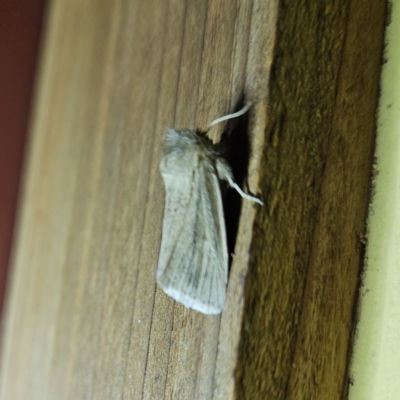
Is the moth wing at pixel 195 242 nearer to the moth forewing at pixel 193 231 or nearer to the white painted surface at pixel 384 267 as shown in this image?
the moth forewing at pixel 193 231

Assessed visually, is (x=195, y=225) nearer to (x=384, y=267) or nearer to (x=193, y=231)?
(x=193, y=231)

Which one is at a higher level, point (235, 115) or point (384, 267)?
point (235, 115)

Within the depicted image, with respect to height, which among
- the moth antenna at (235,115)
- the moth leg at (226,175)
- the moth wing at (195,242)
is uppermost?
the moth antenna at (235,115)

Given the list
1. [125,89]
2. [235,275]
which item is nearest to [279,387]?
[235,275]

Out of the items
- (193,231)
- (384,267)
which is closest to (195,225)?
(193,231)

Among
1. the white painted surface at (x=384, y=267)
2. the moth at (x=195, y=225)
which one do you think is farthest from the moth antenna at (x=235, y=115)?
the white painted surface at (x=384, y=267)

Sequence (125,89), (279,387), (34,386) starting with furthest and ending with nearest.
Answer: (34,386) → (125,89) → (279,387)

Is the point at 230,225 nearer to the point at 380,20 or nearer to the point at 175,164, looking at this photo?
the point at 175,164
